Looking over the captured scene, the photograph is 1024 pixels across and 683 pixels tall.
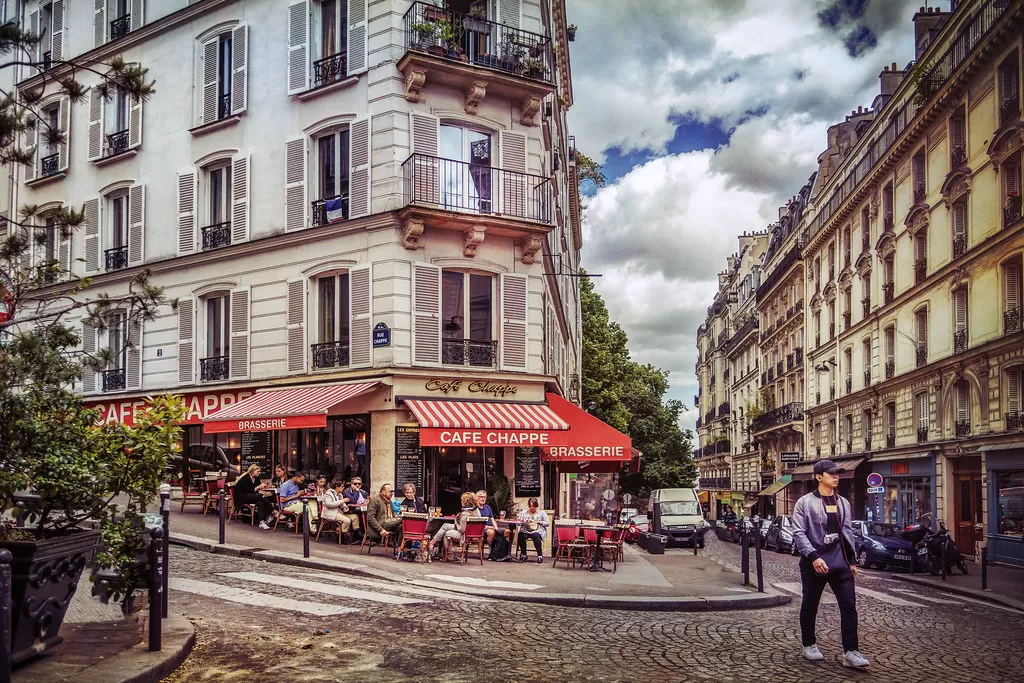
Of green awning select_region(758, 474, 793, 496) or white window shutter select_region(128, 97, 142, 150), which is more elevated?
white window shutter select_region(128, 97, 142, 150)

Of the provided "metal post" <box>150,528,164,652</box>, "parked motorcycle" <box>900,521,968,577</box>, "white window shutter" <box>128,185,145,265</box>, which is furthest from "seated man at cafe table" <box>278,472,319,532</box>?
"parked motorcycle" <box>900,521,968,577</box>

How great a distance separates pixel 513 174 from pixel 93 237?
39.3 ft

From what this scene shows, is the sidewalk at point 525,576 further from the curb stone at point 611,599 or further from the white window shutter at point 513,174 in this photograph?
the white window shutter at point 513,174

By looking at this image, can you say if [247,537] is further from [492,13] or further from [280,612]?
[492,13]

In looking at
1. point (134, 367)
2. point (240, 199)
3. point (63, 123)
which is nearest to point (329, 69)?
point (240, 199)

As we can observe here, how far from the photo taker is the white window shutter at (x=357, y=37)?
67.8 feet

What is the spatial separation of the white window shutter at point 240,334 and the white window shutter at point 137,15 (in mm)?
8204

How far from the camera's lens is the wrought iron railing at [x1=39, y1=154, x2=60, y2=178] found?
26406 millimetres

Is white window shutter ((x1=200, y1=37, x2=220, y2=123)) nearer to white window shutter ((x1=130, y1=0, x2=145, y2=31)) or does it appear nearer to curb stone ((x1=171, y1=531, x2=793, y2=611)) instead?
white window shutter ((x1=130, y1=0, x2=145, y2=31))

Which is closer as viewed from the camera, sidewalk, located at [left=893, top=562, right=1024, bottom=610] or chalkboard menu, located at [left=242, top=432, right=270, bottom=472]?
sidewalk, located at [left=893, top=562, right=1024, bottom=610]

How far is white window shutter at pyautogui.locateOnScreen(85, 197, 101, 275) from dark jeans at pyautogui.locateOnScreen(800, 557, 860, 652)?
2206 centimetres

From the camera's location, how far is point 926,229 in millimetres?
32375

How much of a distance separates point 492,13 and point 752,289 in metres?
50.1

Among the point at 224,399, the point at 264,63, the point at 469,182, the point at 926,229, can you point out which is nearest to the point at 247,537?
the point at 224,399
